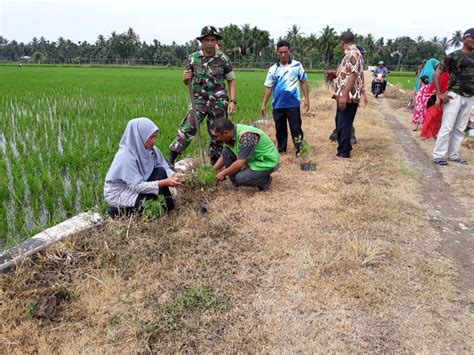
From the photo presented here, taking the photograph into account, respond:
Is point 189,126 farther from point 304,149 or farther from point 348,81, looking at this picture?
point 348,81

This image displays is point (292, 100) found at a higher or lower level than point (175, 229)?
higher

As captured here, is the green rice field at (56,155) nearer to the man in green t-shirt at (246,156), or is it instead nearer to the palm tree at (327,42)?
the man in green t-shirt at (246,156)

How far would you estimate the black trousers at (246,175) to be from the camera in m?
3.72

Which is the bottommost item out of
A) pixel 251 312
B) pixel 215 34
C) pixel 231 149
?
pixel 251 312

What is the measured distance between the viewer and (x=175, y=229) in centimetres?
305

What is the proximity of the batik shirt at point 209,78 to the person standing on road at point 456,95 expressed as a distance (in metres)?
2.76

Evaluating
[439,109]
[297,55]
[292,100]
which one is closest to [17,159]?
[292,100]

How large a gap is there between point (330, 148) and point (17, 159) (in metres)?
4.23

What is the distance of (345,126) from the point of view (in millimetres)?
4805

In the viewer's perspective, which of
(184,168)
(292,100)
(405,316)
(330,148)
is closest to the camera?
(405,316)

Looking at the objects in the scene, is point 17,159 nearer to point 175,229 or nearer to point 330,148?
point 175,229

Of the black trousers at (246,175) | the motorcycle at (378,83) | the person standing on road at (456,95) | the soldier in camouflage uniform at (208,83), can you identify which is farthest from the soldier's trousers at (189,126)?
the motorcycle at (378,83)

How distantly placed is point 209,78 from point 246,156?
105 centimetres

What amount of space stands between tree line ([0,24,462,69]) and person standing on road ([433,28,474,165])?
112 feet
